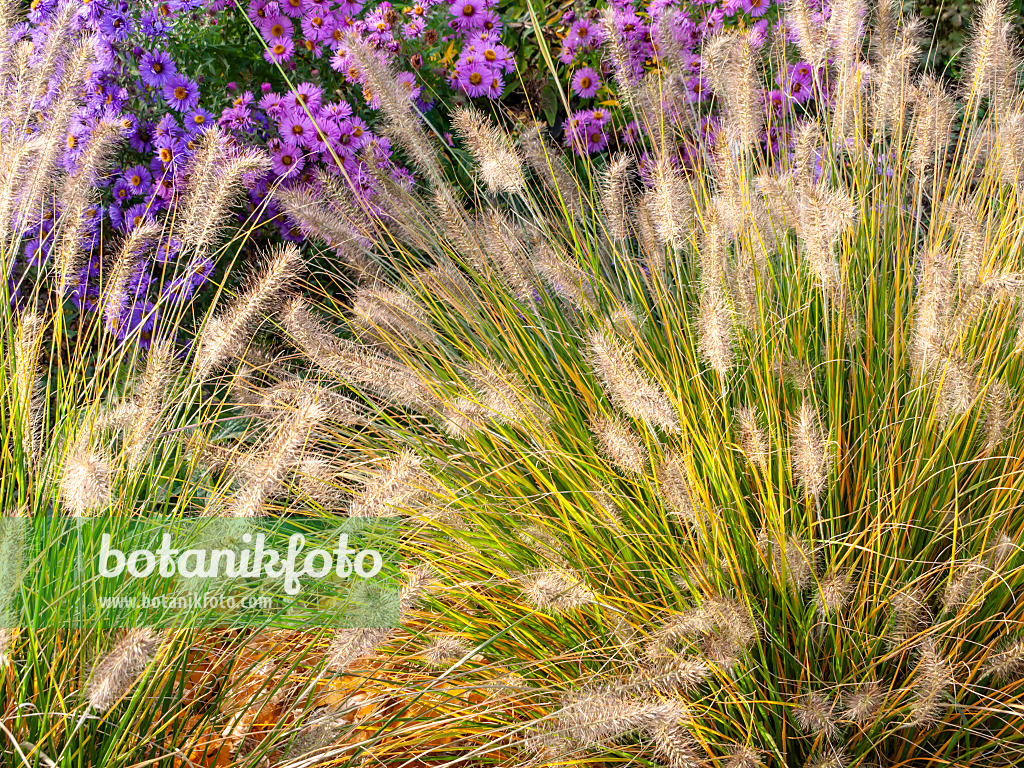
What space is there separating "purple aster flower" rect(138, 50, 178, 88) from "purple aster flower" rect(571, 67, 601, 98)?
1.71m

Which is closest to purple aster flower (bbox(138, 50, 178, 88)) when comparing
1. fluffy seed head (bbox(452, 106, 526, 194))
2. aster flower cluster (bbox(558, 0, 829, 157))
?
aster flower cluster (bbox(558, 0, 829, 157))

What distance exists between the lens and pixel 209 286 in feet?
11.5

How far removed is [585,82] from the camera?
156 inches

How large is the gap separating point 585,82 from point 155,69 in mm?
1805

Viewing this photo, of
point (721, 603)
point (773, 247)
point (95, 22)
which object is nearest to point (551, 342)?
point (773, 247)

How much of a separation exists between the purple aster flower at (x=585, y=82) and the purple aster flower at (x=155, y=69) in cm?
171

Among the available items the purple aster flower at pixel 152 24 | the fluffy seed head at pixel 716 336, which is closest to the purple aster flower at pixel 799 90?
the fluffy seed head at pixel 716 336

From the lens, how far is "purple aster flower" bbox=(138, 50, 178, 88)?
10.8 ft

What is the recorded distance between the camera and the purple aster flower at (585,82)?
3932mm

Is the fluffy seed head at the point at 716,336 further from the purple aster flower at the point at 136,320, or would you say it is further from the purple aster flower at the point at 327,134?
the purple aster flower at the point at 136,320

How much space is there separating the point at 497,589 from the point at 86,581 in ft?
3.03

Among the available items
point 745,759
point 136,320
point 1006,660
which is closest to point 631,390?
point 745,759

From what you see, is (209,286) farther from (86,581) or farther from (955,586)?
(955,586)

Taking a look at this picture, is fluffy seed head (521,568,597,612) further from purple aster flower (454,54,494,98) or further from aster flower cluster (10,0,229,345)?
purple aster flower (454,54,494,98)
